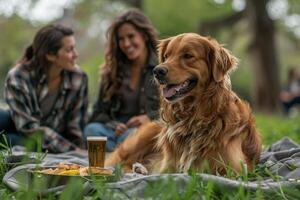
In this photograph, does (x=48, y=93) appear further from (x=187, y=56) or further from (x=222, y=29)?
(x=222, y=29)

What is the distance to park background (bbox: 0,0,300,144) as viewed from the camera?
19.2 m

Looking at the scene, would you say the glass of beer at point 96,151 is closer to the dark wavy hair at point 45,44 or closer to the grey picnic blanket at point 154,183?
the grey picnic blanket at point 154,183

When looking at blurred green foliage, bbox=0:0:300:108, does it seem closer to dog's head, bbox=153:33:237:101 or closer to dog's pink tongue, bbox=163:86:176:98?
dog's head, bbox=153:33:237:101

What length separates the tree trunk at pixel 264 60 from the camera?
19031 mm

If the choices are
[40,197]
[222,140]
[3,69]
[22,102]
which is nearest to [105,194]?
[40,197]

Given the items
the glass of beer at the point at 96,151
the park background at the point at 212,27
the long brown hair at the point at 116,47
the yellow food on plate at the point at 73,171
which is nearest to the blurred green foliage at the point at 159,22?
the park background at the point at 212,27

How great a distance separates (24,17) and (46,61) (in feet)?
79.8

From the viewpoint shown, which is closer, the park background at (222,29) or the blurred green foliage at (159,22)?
the park background at (222,29)

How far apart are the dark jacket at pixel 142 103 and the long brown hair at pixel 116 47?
10cm

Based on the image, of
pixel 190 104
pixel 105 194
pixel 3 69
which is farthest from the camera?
pixel 3 69

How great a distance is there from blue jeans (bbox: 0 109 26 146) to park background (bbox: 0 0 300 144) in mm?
6855

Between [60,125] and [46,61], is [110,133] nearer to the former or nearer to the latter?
[60,125]

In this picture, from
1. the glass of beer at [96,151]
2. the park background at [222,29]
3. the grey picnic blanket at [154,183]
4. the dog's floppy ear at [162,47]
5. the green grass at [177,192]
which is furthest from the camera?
the park background at [222,29]

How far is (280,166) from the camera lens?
3.96m
